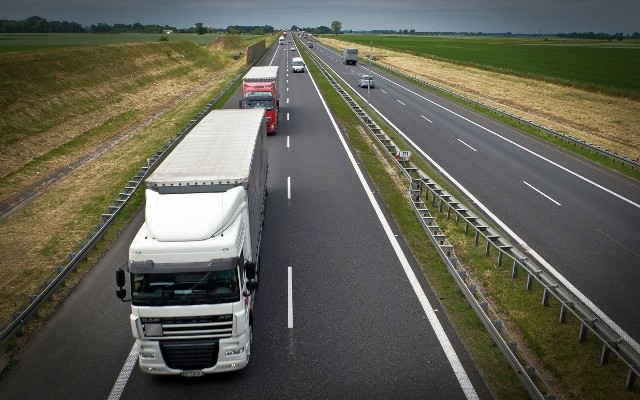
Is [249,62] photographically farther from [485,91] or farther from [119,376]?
[119,376]

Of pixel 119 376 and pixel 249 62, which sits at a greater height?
pixel 249 62

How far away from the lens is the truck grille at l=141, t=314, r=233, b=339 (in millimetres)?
9109

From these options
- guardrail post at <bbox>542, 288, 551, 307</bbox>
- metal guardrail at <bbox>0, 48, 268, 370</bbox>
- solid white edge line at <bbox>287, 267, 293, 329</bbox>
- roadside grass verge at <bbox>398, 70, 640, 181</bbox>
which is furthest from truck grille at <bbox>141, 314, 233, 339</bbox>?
roadside grass verge at <bbox>398, 70, 640, 181</bbox>

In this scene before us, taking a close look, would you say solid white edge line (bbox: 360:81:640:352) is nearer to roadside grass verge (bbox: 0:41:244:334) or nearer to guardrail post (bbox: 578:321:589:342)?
guardrail post (bbox: 578:321:589:342)

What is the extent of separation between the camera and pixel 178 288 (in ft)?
29.8

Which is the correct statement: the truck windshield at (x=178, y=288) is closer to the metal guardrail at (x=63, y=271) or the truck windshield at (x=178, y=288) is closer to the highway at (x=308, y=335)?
the highway at (x=308, y=335)

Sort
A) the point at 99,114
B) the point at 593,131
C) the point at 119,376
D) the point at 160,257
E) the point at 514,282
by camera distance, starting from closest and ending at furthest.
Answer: the point at 160,257 → the point at 119,376 → the point at 514,282 → the point at 593,131 → the point at 99,114

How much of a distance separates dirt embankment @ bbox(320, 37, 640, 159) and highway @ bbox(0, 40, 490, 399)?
2265 cm

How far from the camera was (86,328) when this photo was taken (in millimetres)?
11453

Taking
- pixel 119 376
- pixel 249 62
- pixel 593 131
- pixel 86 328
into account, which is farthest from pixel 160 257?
pixel 249 62

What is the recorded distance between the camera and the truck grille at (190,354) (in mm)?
9289

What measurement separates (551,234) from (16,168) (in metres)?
25.9

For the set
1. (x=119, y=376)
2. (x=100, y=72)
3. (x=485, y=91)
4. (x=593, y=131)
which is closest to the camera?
(x=119, y=376)

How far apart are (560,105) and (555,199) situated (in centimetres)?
3056
